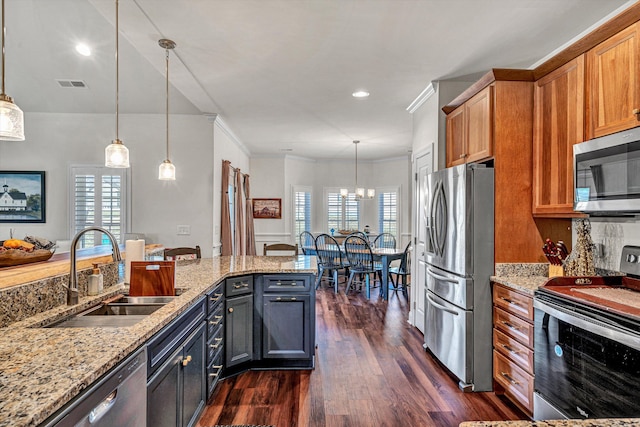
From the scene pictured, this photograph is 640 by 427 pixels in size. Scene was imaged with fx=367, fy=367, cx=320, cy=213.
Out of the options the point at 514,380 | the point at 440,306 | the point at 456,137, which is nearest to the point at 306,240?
the point at 456,137

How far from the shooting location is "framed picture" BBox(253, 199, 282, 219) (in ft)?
27.3

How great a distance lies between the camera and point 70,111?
4.96 m

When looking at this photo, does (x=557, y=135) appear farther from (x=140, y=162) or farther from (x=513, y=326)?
(x=140, y=162)

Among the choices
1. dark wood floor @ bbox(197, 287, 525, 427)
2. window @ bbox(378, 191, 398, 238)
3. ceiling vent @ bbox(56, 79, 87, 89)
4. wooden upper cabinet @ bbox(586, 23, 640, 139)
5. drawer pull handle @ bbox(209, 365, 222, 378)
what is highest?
ceiling vent @ bbox(56, 79, 87, 89)

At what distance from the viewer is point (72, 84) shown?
4.40m

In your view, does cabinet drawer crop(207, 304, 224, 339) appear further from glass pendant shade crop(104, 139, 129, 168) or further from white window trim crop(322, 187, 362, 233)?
white window trim crop(322, 187, 362, 233)

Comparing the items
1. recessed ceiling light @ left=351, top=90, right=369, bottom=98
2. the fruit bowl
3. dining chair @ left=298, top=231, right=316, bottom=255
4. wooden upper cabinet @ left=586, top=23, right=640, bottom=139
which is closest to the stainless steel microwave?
wooden upper cabinet @ left=586, top=23, right=640, bottom=139

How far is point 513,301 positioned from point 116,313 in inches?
99.0

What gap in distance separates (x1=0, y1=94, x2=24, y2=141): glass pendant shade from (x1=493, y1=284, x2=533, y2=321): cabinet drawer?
2870mm

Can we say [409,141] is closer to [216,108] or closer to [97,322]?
[216,108]

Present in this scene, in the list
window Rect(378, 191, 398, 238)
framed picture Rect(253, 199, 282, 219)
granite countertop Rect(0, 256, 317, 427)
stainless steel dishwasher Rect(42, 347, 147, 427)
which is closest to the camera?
granite countertop Rect(0, 256, 317, 427)

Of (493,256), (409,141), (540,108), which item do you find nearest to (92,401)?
(493,256)

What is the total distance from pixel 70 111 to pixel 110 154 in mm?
3467

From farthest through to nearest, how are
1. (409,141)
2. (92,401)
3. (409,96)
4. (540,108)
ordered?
1. (409,141)
2. (409,96)
3. (540,108)
4. (92,401)
